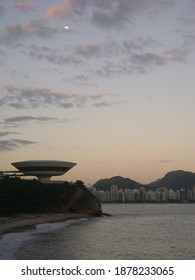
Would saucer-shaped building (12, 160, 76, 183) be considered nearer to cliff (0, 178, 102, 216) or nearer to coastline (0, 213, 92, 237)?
cliff (0, 178, 102, 216)

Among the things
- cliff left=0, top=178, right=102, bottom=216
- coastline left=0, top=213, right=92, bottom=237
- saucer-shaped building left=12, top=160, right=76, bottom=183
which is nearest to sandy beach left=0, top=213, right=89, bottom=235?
coastline left=0, top=213, right=92, bottom=237

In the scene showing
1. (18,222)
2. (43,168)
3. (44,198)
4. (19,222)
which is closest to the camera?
(18,222)

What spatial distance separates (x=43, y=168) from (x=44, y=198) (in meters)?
34.1

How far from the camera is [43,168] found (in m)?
135

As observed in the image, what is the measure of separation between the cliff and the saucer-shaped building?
1648 cm

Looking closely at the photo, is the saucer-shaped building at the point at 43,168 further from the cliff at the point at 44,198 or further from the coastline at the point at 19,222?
the coastline at the point at 19,222

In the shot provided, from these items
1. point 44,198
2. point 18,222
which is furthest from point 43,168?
point 18,222

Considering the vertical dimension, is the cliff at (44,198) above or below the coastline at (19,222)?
above

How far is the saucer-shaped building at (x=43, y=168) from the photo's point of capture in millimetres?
134125

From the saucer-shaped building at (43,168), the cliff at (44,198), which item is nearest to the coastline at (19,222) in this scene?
the cliff at (44,198)

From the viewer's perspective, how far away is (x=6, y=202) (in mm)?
85312

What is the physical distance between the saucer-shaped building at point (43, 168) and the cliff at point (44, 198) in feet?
54.1

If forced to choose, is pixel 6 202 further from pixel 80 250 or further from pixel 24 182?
pixel 80 250

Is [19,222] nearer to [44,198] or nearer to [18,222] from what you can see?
[18,222]
